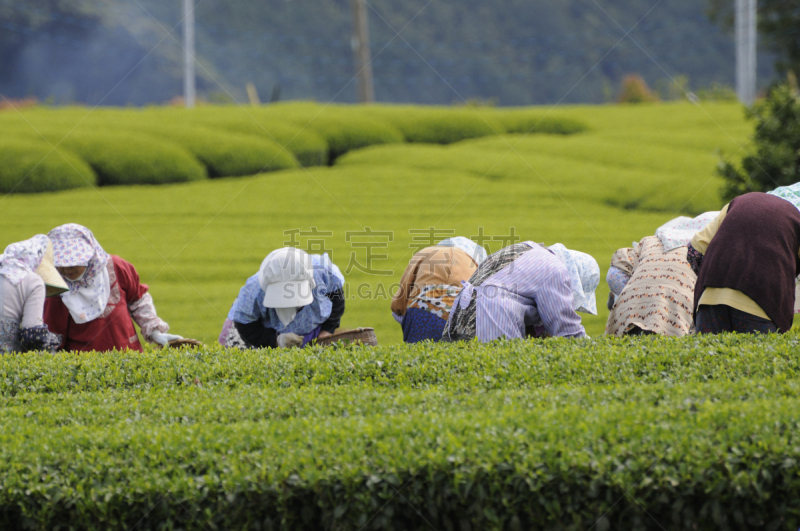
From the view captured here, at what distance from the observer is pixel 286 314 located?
5.28m

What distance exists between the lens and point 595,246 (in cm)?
1084

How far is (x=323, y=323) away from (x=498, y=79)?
33.1m

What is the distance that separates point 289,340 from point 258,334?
0.27 m

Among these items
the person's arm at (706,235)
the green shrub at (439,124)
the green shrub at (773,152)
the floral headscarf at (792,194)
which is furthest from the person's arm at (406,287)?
the green shrub at (439,124)

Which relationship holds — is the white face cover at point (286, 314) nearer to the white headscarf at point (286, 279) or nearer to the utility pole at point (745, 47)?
the white headscarf at point (286, 279)

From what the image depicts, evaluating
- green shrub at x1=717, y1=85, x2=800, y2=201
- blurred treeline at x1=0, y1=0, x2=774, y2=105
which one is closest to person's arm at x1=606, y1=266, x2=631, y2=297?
green shrub at x1=717, y1=85, x2=800, y2=201

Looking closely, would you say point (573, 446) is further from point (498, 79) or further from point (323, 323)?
point (498, 79)

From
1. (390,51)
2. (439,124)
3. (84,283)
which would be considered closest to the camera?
(84,283)

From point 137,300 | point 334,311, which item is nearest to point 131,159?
point 137,300

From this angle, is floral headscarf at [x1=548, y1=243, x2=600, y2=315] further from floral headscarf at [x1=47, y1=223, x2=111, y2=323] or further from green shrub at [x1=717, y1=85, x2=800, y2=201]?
green shrub at [x1=717, y1=85, x2=800, y2=201]

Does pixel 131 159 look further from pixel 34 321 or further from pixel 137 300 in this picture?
pixel 34 321

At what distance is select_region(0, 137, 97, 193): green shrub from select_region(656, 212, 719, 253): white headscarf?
36.6ft

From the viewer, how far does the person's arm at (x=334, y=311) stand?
5.42m

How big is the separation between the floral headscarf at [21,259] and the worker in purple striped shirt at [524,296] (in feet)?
8.89
